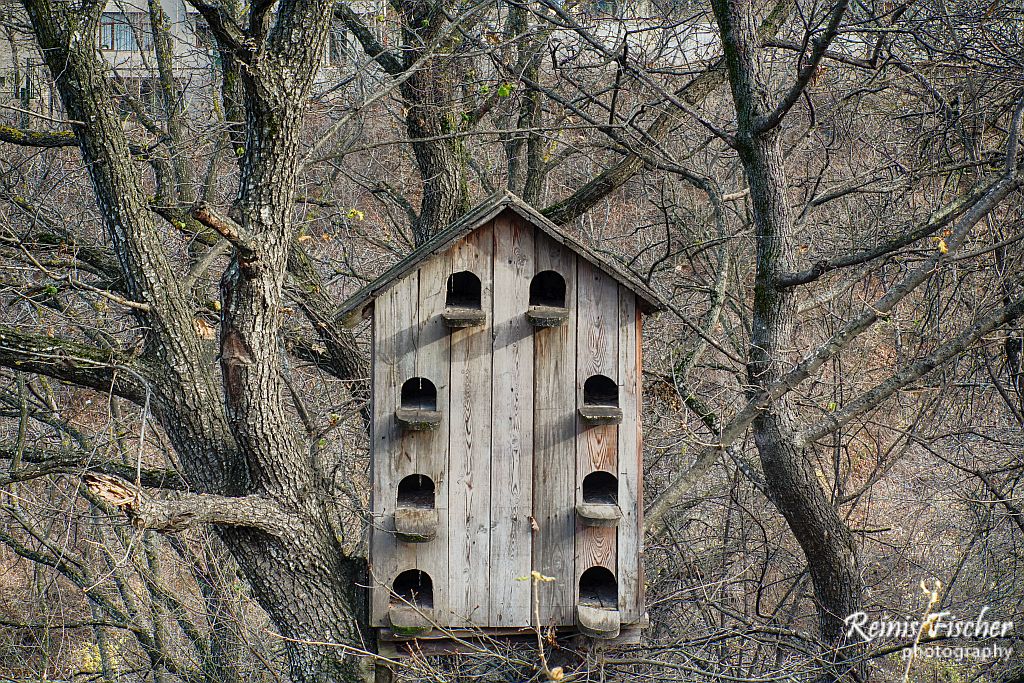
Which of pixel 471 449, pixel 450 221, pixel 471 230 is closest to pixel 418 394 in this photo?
pixel 471 449

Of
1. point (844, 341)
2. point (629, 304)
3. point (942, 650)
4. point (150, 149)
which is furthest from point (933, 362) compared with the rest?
point (150, 149)

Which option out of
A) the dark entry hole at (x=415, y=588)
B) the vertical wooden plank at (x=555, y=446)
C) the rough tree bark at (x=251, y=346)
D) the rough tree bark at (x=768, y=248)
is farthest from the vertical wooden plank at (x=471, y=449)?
the rough tree bark at (x=768, y=248)

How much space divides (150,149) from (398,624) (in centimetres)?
342

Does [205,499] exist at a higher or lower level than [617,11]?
lower

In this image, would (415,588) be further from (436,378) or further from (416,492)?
(436,378)

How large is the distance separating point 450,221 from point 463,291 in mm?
2380

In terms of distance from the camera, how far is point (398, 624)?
13.0ft

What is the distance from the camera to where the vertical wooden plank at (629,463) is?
4074 millimetres

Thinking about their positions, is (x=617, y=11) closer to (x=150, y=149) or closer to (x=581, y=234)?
(x=581, y=234)

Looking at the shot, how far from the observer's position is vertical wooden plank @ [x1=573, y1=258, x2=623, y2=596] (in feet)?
13.3

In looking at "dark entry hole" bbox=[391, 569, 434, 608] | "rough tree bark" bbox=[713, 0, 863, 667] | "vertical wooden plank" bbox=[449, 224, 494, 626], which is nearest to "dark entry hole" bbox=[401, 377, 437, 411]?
"vertical wooden plank" bbox=[449, 224, 494, 626]

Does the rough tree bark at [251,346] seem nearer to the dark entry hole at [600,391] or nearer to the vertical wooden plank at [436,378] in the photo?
the vertical wooden plank at [436,378]

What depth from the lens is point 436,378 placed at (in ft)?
13.2

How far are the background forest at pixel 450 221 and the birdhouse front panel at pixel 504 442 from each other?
0.34m
